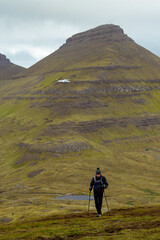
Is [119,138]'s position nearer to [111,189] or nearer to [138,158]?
[138,158]

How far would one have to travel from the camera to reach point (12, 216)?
202ft

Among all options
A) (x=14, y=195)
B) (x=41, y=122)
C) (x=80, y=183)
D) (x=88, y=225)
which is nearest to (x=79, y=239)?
(x=88, y=225)

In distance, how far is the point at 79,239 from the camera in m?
22.2

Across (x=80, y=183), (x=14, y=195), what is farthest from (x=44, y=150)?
(x=14, y=195)

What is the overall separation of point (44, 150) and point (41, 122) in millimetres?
46760

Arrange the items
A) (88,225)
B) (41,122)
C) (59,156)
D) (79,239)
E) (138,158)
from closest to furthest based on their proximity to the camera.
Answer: (79,239)
(88,225)
(59,156)
(138,158)
(41,122)

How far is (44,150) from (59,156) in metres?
9.86

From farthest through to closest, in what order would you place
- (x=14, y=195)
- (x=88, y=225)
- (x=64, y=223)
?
(x=14, y=195), (x=64, y=223), (x=88, y=225)

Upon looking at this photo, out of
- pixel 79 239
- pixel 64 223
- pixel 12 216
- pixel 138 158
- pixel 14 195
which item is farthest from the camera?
pixel 138 158

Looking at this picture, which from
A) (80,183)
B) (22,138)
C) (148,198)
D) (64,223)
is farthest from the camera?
(22,138)

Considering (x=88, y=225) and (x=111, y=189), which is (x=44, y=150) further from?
(x=88, y=225)

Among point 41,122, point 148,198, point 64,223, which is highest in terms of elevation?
point 41,122

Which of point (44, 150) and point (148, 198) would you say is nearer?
point (148, 198)

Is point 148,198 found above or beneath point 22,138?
beneath
